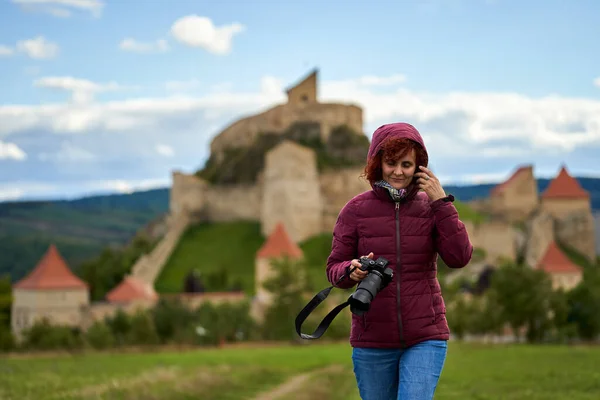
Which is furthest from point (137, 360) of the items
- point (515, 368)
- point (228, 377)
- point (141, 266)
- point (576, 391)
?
point (141, 266)

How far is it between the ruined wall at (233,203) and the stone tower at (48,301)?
67.8 feet

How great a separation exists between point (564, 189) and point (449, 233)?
248 ft

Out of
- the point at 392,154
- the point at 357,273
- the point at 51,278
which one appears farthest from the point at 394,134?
the point at 51,278

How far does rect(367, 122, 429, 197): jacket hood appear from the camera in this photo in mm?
5949

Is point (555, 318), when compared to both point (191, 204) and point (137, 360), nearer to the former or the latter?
point (137, 360)

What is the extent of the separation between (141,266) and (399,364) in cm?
6141

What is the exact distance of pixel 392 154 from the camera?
237 inches

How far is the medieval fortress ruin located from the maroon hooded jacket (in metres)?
50.1

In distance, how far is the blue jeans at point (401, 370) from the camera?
18.6 ft

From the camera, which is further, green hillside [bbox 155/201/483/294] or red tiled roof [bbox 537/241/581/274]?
green hillside [bbox 155/201/483/294]

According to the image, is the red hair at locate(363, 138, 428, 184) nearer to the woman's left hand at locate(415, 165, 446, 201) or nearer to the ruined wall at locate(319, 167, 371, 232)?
the woman's left hand at locate(415, 165, 446, 201)

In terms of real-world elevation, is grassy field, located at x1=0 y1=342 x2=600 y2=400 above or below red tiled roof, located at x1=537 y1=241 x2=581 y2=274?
below

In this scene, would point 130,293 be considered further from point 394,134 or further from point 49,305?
point 394,134

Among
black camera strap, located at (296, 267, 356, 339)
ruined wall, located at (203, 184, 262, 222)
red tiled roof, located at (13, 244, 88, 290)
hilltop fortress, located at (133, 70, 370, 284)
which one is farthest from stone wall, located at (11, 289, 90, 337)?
black camera strap, located at (296, 267, 356, 339)
